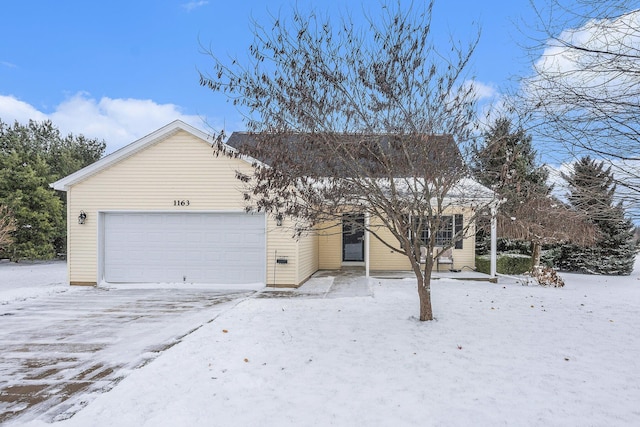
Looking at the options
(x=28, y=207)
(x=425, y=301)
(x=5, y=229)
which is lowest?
(x=425, y=301)

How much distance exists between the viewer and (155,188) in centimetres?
1041

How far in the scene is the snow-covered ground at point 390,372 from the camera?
10.4ft

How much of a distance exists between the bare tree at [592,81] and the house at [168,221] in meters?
6.80

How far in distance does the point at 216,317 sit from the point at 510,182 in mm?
5164

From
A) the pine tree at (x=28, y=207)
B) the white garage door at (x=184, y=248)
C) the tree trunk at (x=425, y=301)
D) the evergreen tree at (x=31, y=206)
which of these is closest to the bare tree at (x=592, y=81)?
the tree trunk at (x=425, y=301)

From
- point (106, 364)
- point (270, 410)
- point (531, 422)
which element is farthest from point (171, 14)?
point (531, 422)

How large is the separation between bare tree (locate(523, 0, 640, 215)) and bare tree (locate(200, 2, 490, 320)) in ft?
3.17

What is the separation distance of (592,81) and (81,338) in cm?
768

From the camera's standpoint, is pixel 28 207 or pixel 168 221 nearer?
pixel 168 221

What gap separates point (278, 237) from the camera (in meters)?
10.1

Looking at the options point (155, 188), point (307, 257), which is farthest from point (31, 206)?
point (307, 257)

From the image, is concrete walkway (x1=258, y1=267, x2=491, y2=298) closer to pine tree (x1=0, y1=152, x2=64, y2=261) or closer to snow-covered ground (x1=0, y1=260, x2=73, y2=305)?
Result: snow-covered ground (x1=0, y1=260, x2=73, y2=305)

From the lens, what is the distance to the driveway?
3662 mm

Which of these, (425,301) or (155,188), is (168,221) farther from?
(425,301)
